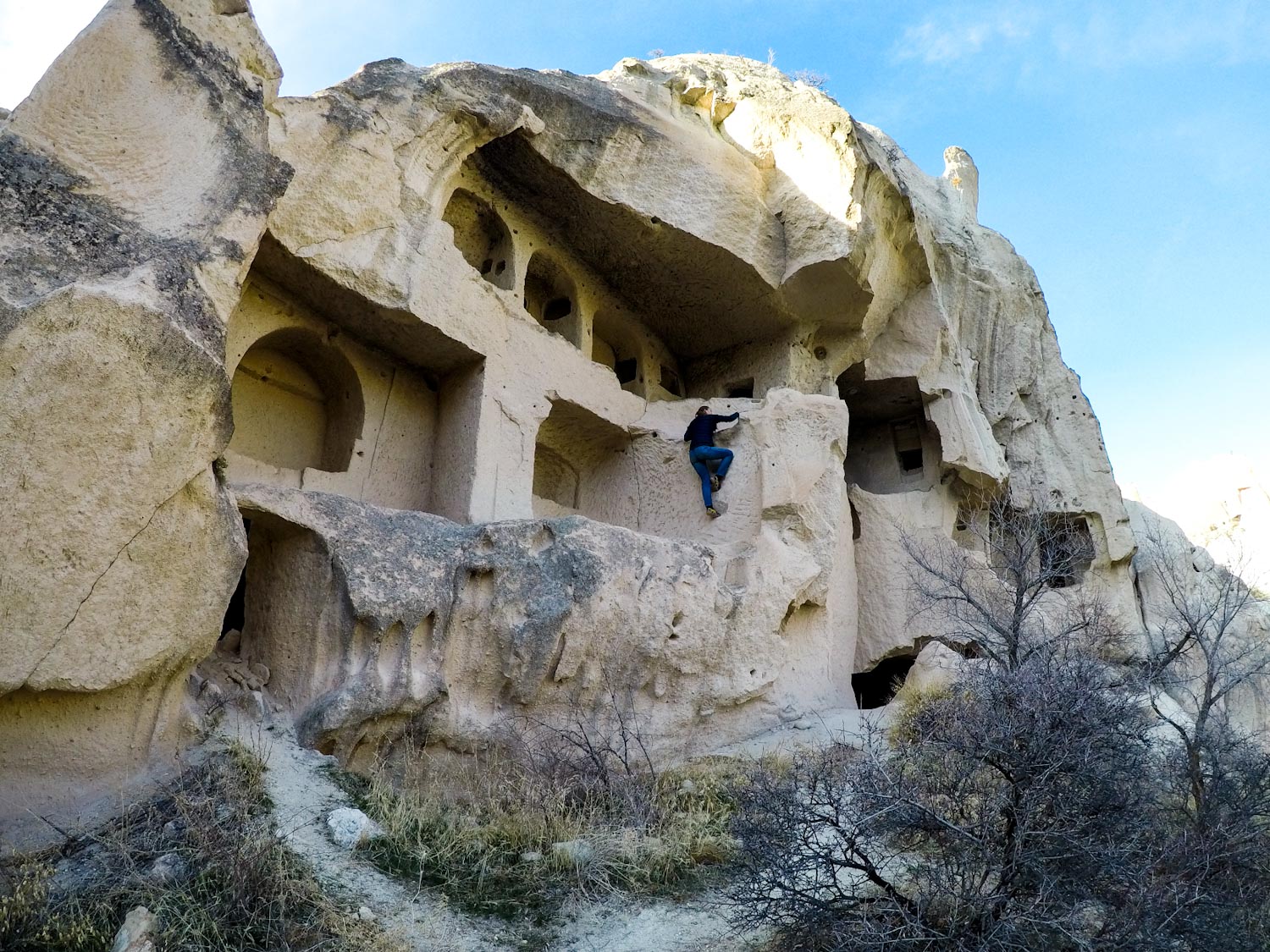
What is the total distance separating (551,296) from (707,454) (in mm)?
2549

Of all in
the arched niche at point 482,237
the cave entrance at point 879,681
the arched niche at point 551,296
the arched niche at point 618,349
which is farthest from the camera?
the arched niche at point 618,349

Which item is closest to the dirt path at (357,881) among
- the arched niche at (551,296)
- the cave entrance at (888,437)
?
the arched niche at (551,296)

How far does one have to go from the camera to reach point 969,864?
5094 millimetres

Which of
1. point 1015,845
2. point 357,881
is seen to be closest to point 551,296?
point 357,881

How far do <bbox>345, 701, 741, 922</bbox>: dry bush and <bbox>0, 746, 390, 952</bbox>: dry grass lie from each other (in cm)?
63

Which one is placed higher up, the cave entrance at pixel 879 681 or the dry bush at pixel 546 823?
the cave entrance at pixel 879 681

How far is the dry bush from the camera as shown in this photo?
551cm

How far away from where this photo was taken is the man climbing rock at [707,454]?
10039 millimetres

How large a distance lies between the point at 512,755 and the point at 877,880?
9.86 ft

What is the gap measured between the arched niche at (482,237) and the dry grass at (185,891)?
20.1 ft

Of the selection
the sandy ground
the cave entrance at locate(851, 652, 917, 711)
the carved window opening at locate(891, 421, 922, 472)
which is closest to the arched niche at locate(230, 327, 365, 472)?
the sandy ground

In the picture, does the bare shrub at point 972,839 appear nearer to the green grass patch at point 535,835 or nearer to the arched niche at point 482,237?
the green grass patch at point 535,835

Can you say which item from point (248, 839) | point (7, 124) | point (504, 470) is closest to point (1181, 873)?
point (248, 839)

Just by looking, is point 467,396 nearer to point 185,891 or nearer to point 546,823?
point 546,823
